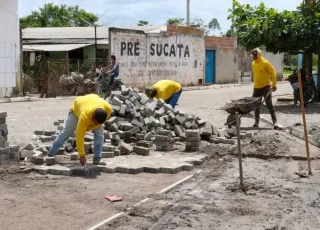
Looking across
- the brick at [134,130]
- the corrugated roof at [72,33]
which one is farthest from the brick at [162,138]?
the corrugated roof at [72,33]

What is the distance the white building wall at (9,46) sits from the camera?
19594mm

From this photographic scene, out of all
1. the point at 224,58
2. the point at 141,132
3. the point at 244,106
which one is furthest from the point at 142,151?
the point at 224,58

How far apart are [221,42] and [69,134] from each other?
1116 inches

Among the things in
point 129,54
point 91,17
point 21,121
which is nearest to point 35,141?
point 21,121

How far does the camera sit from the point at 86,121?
23.5 ft

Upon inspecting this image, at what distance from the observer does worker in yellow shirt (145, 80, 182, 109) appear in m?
11.7

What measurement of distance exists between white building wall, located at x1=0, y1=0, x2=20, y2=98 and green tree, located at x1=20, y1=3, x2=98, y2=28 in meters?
30.9

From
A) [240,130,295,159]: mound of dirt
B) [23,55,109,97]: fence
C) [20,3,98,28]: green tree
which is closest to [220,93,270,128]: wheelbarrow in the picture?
[240,130,295,159]: mound of dirt

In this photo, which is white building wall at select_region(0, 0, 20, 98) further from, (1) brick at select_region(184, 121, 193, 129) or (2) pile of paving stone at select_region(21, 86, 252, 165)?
(1) brick at select_region(184, 121, 193, 129)

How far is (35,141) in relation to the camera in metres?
9.72

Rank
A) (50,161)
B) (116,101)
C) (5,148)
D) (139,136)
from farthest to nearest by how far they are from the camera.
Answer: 1. (116,101)
2. (139,136)
3. (5,148)
4. (50,161)

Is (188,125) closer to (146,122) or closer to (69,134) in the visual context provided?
(146,122)

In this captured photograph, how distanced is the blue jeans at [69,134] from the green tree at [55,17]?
1730 inches

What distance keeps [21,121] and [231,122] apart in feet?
16.9
